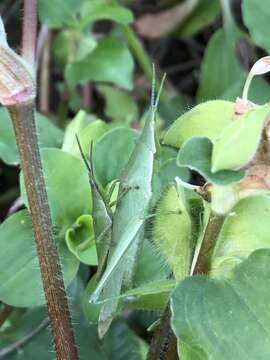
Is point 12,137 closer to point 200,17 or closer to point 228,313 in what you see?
point 228,313

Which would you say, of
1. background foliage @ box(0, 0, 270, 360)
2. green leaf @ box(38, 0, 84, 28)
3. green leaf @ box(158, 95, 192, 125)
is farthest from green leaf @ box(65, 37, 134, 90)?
green leaf @ box(158, 95, 192, 125)

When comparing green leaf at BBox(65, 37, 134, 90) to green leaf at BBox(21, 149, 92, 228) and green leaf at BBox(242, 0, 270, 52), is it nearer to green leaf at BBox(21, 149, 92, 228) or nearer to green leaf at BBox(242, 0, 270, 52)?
green leaf at BBox(242, 0, 270, 52)

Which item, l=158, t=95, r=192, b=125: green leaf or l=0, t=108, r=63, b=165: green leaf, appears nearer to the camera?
l=0, t=108, r=63, b=165: green leaf

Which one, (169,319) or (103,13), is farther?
(103,13)

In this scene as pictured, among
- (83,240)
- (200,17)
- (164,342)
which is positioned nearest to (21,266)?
(83,240)

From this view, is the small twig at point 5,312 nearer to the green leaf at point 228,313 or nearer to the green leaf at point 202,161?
the green leaf at point 228,313
